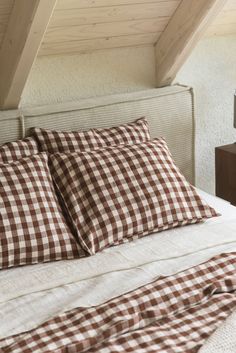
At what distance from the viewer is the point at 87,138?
280cm

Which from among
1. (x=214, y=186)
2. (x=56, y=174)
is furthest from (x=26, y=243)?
(x=214, y=186)

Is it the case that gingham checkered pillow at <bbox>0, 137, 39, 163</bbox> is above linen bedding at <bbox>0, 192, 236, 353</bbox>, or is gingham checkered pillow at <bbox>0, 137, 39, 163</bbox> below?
above

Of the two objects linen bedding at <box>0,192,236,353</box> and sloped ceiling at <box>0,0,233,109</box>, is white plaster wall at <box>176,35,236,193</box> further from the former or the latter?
linen bedding at <box>0,192,236,353</box>

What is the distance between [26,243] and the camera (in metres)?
2.31

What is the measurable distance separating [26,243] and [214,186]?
1689 millimetres

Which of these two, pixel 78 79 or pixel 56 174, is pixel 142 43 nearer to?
pixel 78 79

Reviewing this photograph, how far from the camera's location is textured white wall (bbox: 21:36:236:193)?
302cm

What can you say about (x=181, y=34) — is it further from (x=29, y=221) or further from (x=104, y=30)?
(x=29, y=221)

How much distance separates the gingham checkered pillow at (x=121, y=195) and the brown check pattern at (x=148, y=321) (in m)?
0.45

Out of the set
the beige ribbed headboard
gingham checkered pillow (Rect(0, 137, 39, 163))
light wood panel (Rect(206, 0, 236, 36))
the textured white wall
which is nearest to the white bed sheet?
gingham checkered pillow (Rect(0, 137, 39, 163))

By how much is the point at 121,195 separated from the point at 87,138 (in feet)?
1.35

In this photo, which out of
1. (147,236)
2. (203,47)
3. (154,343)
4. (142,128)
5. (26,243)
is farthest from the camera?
(203,47)

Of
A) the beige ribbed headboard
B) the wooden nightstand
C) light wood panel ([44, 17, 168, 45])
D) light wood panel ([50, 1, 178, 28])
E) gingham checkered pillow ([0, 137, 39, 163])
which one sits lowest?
the wooden nightstand

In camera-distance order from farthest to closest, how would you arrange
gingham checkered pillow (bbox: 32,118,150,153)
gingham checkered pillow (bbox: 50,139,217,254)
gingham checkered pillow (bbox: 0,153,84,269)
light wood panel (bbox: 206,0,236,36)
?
light wood panel (bbox: 206,0,236,36) → gingham checkered pillow (bbox: 32,118,150,153) → gingham checkered pillow (bbox: 50,139,217,254) → gingham checkered pillow (bbox: 0,153,84,269)
